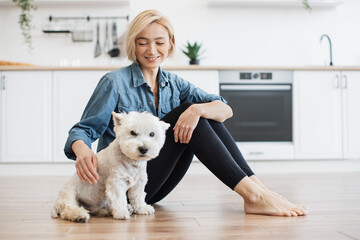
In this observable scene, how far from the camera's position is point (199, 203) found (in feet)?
6.58

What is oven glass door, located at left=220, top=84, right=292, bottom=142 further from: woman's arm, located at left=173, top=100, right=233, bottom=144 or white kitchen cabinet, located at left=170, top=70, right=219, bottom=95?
woman's arm, located at left=173, top=100, right=233, bottom=144

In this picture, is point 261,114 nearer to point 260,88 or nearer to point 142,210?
point 260,88

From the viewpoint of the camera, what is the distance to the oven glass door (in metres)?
3.81

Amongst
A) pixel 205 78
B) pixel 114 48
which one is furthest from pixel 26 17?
pixel 205 78

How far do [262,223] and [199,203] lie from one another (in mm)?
590

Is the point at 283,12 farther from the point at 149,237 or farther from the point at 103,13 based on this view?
the point at 149,237

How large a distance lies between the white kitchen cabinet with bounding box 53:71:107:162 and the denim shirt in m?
1.94

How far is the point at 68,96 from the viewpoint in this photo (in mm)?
3688

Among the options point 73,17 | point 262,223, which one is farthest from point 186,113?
point 73,17

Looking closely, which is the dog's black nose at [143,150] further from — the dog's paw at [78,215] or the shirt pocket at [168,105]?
the shirt pocket at [168,105]

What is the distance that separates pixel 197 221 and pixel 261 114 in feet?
8.07

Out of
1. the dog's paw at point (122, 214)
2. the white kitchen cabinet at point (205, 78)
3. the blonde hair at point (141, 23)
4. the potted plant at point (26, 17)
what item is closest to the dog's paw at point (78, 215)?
the dog's paw at point (122, 214)

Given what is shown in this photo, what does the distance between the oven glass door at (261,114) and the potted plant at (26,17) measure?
2.19m

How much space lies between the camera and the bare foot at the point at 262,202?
1.57 m
